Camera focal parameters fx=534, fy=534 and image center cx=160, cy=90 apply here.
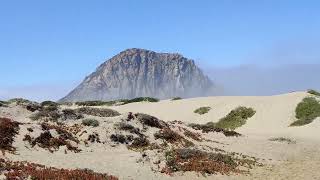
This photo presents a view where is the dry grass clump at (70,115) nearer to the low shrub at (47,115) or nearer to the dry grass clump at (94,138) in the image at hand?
the low shrub at (47,115)

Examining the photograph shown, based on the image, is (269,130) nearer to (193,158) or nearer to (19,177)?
(193,158)

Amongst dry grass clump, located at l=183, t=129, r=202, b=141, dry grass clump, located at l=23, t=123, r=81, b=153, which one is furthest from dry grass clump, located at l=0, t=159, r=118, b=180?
dry grass clump, located at l=183, t=129, r=202, b=141

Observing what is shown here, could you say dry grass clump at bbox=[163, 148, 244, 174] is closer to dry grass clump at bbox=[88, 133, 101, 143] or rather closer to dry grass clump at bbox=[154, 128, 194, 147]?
dry grass clump at bbox=[154, 128, 194, 147]

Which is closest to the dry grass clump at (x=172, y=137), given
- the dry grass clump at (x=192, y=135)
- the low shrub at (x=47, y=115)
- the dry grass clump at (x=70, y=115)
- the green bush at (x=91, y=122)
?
the dry grass clump at (x=192, y=135)

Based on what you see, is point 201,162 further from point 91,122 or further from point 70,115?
point 70,115

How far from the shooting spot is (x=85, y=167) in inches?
1217

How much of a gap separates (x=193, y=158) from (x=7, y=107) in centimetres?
1895

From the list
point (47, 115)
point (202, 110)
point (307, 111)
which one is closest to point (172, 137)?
point (47, 115)

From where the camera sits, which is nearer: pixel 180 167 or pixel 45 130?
pixel 180 167

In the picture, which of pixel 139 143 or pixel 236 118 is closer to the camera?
pixel 139 143

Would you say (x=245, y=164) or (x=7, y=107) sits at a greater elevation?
(x=7, y=107)

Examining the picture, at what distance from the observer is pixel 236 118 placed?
6744 centimetres

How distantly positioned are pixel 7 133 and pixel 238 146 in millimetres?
19251

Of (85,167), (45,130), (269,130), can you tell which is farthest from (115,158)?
(269,130)
